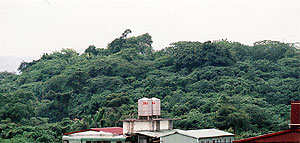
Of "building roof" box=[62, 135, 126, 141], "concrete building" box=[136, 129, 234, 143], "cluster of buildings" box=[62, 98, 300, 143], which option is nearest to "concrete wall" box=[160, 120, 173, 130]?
"cluster of buildings" box=[62, 98, 300, 143]

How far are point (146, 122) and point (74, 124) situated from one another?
470 inches

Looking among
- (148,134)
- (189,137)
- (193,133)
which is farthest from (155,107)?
(189,137)

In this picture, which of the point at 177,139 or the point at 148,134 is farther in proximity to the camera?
the point at 148,134

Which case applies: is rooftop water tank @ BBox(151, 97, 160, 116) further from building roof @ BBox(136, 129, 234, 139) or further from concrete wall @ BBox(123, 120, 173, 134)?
building roof @ BBox(136, 129, 234, 139)

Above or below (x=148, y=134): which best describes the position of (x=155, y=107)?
above

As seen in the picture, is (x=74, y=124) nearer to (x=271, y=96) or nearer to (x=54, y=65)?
(x=271, y=96)

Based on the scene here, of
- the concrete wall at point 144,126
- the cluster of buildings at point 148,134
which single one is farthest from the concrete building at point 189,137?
the concrete wall at point 144,126

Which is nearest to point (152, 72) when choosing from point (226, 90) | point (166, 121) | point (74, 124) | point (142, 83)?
point (142, 83)

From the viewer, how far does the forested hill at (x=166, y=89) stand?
39.8 meters

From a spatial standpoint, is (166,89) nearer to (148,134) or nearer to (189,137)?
(148,134)

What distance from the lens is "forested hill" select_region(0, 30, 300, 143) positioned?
39.8 m

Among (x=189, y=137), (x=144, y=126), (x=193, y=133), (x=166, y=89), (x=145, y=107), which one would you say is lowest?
(x=189, y=137)

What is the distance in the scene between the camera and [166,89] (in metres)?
51.1

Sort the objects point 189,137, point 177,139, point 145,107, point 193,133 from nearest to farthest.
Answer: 1. point 189,137
2. point 177,139
3. point 193,133
4. point 145,107
